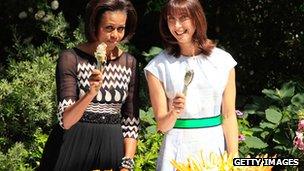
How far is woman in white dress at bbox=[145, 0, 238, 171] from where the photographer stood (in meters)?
2.78

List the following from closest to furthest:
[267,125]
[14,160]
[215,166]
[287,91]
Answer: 1. [215,166]
2. [14,160]
3. [267,125]
4. [287,91]

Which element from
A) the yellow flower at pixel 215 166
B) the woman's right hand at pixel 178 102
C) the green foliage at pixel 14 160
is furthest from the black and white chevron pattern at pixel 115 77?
the green foliage at pixel 14 160

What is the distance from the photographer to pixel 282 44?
6.29 m

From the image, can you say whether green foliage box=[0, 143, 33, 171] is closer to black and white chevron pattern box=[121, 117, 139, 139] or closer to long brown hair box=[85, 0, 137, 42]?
black and white chevron pattern box=[121, 117, 139, 139]

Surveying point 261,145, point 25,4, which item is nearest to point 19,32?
point 25,4

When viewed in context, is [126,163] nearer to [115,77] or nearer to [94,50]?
[115,77]

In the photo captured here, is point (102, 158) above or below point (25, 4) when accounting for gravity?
below

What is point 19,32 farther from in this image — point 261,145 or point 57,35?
point 261,145

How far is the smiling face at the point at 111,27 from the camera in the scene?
9.04 ft

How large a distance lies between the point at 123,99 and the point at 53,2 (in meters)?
3.10

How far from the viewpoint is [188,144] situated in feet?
9.21

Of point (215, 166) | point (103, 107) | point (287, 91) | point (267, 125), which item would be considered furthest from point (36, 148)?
point (215, 166)

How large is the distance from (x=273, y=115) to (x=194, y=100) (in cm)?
210

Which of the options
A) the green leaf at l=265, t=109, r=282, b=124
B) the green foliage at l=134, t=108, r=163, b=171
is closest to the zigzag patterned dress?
the green foliage at l=134, t=108, r=163, b=171
